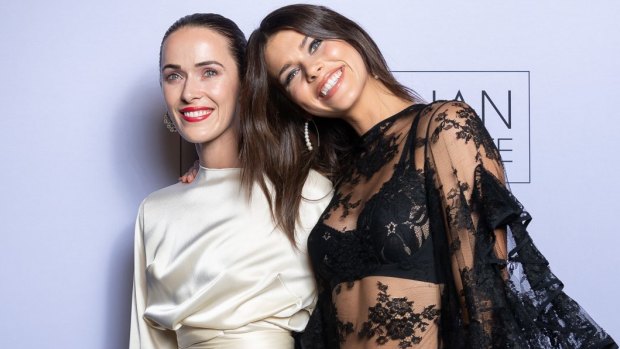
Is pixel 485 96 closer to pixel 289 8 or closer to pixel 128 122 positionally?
pixel 289 8

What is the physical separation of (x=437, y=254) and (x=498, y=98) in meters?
0.97

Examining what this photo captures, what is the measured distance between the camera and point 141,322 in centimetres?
207

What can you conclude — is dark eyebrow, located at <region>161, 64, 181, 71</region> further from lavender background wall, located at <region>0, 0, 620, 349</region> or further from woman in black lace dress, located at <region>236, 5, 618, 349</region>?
lavender background wall, located at <region>0, 0, 620, 349</region>

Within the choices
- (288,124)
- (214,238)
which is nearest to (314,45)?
(288,124)

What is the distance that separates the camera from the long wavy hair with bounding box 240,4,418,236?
1848 mm

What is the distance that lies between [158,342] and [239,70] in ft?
2.36

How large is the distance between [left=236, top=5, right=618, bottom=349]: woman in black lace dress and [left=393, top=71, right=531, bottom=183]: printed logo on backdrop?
0.45 m

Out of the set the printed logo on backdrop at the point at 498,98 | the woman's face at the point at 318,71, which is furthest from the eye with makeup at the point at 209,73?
the printed logo on backdrop at the point at 498,98

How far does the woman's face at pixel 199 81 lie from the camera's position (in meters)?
2.00

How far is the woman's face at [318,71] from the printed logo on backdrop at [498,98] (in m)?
0.59

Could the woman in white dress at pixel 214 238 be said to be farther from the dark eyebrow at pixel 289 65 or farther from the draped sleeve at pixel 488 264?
the draped sleeve at pixel 488 264

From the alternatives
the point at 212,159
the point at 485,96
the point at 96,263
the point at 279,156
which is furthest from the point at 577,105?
the point at 96,263

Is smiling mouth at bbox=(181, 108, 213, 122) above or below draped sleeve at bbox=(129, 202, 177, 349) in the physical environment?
above

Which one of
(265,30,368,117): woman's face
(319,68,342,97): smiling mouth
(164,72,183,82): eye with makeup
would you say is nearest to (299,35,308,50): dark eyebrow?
(265,30,368,117): woman's face
